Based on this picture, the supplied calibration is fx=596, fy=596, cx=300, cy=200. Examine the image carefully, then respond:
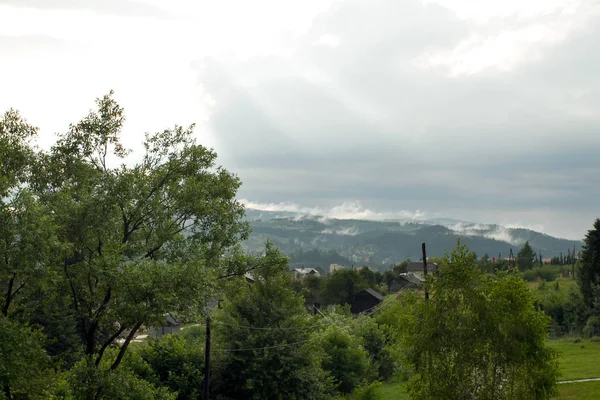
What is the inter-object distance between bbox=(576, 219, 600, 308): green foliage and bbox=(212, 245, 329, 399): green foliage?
43286mm

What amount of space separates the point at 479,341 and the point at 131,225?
1589 cm

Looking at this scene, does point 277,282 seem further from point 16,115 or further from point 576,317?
point 576,317

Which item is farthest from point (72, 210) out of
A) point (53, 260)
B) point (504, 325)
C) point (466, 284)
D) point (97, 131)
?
point (504, 325)

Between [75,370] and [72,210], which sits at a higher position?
[72,210]

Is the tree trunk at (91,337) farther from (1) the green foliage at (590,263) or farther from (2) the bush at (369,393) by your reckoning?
(1) the green foliage at (590,263)

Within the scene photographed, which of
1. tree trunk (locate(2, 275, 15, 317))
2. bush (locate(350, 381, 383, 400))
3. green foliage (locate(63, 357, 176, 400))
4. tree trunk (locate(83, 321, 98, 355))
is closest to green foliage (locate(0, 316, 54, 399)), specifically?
tree trunk (locate(2, 275, 15, 317))

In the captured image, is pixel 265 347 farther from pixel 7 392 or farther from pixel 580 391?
pixel 580 391

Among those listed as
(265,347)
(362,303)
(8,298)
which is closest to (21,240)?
(8,298)

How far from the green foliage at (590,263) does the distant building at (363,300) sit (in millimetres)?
48738

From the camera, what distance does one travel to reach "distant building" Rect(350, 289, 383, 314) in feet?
379

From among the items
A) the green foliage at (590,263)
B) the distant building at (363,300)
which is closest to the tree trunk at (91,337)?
the green foliage at (590,263)

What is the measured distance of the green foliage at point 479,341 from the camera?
2264 cm

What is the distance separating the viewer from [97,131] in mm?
27875

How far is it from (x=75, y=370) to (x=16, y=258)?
5.62 meters
